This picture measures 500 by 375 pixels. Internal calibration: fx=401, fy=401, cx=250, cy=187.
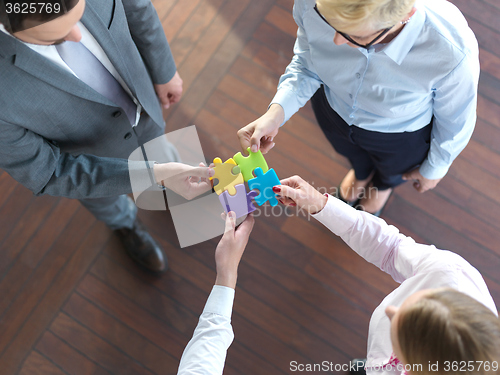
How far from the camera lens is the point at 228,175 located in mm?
1437

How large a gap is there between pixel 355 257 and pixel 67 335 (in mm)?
1591

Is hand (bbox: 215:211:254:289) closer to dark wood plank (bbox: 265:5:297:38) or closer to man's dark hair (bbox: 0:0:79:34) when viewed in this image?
man's dark hair (bbox: 0:0:79:34)

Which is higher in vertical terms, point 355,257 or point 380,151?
point 380,151

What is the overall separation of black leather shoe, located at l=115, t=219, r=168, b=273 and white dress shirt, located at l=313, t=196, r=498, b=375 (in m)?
1.13

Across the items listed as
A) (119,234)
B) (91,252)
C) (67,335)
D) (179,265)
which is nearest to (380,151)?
(179,265)

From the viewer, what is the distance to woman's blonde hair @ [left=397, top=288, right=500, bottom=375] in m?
0.78

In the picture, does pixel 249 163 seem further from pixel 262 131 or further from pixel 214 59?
pixel 214 59

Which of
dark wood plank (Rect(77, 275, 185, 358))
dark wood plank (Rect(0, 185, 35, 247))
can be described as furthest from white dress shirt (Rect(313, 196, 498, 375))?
dark wood plank (Rect(0, 185, 35, 247))

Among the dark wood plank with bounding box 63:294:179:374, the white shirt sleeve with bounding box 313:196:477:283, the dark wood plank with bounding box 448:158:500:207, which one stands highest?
the white shirt sleeve with bounding box 313:196:477:283

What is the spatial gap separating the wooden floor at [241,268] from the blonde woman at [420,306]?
0.84 m

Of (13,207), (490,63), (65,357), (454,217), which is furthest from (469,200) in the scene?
(13,207)

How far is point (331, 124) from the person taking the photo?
1.72 m

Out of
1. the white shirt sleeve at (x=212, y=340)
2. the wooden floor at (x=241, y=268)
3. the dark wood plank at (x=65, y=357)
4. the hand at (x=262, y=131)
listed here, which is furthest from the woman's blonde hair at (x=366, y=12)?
the dark wood plank at (x=65, y=357)

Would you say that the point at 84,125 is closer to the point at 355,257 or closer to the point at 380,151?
the point at 380,151
